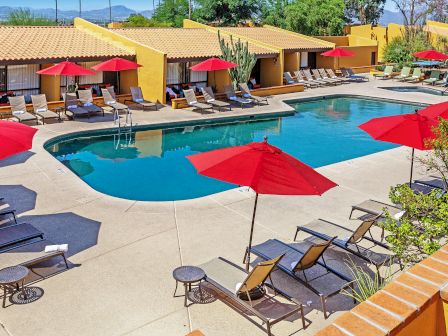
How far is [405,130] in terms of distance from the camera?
10578mm

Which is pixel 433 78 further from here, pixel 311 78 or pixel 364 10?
pixel 364 10

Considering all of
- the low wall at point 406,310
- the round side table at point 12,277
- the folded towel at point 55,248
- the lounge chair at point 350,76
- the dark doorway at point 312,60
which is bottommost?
the folded towel at point 55,248

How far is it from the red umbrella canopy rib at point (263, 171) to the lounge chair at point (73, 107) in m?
14.4

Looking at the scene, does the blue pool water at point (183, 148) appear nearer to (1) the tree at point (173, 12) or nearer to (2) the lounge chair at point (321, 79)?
(2) the lounge chair at point (321, 79)

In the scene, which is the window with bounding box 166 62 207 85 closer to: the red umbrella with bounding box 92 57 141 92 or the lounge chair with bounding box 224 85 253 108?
the lounge chair with bounding box 224 85 253 108

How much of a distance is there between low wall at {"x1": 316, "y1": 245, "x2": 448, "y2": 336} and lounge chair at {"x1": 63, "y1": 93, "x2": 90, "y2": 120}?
18.8 m

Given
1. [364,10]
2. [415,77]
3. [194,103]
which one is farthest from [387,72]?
[364,10]

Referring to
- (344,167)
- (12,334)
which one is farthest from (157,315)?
(344,167)

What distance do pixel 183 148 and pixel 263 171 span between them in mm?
12049

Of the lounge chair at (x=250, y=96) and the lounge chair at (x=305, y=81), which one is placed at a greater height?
the lounge chair at (x=305, y=81)

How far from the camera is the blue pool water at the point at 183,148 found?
14.6 metres

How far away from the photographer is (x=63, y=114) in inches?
854

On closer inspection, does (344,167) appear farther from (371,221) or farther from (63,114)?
(63,114)

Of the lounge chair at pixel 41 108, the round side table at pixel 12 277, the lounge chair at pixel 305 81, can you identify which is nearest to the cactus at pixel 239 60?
the lounge chair at pixel 305 81
